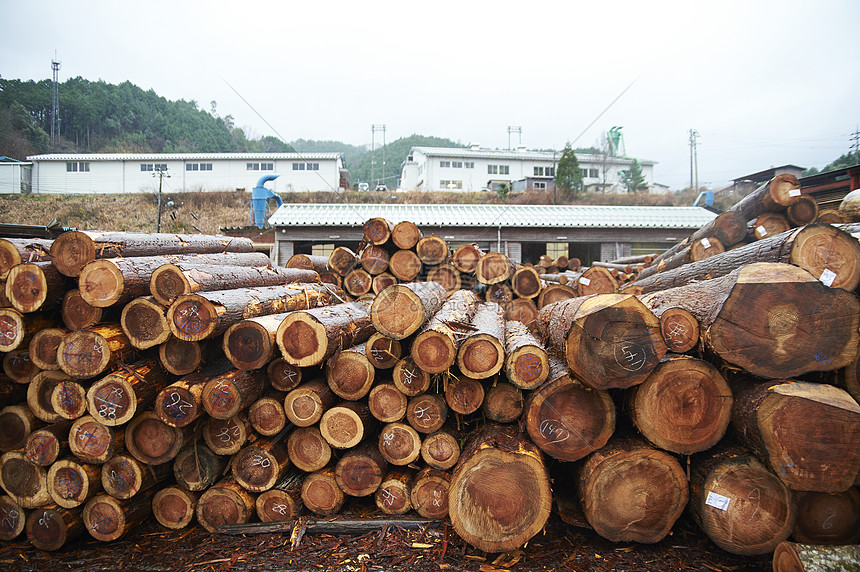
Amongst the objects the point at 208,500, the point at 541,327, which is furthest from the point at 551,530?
the point at 208,500

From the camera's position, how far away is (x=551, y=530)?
11.5 ft

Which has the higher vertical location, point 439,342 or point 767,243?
point 767,243

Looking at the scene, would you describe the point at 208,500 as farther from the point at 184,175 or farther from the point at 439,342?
the point at 184,175

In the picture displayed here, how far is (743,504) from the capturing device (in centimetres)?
293

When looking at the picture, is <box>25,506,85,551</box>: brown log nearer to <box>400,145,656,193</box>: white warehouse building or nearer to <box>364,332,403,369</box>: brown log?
<box>364,332,403,369</box>: brown log

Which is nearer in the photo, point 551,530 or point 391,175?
point 551,530

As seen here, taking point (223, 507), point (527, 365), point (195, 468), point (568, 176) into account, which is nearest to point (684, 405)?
point (527, 365)

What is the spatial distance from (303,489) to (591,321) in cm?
302

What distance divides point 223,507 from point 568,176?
95.6 ft

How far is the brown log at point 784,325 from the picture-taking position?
2818 millimetres

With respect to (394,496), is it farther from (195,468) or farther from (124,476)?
(124,476)

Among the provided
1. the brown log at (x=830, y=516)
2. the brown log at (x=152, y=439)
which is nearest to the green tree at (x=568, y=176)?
the brown log at (x=830, y=516)

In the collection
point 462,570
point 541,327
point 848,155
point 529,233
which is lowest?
point 462,570

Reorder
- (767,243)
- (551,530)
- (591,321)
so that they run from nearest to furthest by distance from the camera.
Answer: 1. (591,321)
2. (551,530)
3. (767,243)
